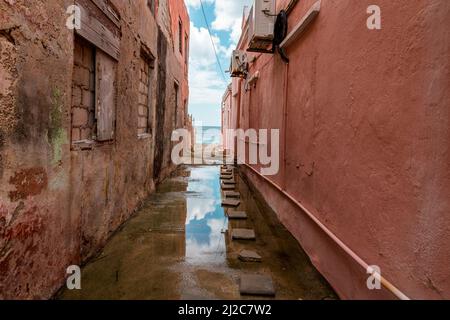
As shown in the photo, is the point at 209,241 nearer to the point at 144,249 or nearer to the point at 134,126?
the point at 144,249

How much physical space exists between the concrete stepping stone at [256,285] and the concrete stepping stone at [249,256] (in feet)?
1.42

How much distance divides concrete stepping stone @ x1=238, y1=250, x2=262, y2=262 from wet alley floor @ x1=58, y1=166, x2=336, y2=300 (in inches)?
2.2

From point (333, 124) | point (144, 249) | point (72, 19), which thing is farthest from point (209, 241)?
point (72, 19)

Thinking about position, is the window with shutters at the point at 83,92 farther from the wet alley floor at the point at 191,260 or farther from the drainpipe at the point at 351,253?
the drainpipe at the point at 351,253

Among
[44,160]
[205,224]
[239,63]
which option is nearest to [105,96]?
[44,160]

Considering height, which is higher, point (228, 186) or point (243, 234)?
point (228, 186)

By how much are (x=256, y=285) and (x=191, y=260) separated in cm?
90

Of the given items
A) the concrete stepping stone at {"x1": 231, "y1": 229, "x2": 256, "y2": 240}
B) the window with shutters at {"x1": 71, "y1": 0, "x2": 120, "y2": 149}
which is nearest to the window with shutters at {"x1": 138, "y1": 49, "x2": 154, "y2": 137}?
the window with shutters at {"x1": 71, "y1": 0, "x2": 120, "y2": 149}

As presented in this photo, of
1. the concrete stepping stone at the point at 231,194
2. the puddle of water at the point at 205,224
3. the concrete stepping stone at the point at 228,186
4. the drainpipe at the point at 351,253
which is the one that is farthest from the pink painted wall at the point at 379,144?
the concrete stepping stone at the point at 228,186

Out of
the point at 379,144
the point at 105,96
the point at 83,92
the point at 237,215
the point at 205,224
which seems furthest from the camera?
the point at 237,215

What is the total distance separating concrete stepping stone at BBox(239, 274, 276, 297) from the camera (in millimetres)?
2656

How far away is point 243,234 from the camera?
4.19 meters

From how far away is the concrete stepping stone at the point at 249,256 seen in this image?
3.41 m

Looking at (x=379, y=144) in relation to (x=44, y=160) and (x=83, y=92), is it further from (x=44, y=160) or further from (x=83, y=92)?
(x=83, y=92)
